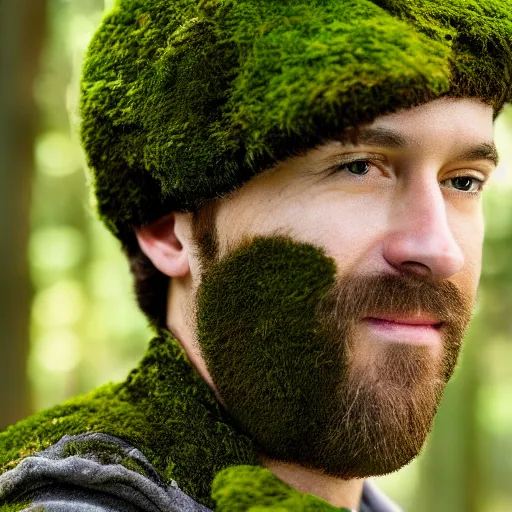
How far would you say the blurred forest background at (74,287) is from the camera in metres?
5.53

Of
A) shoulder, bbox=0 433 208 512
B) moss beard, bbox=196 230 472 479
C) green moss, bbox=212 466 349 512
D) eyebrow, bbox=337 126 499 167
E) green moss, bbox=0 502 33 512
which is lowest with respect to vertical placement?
green moss, bbox=0 502 33 512

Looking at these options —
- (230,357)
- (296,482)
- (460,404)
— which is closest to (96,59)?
(230,357)

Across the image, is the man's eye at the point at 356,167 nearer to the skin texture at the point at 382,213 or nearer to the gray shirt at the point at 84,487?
the skin texture at the point at 382,213

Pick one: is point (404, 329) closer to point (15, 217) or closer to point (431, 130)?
point (431, 130)

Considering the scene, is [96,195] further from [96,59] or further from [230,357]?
[230,357]

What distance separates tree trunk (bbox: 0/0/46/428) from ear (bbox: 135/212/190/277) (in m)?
3.08

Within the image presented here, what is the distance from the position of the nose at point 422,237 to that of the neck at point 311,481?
0.72 m

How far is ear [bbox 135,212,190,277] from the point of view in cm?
256

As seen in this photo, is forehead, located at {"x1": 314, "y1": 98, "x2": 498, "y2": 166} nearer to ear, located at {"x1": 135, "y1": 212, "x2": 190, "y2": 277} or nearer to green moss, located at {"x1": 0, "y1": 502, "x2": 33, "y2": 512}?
ear, located at {"x1": 135, "y1": 212, "x2": 190, "y2": 277}

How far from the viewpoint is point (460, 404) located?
10430 millimetres

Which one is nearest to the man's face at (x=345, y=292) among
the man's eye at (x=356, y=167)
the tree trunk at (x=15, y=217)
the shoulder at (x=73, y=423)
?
the man's eye at (x=356, y=167)

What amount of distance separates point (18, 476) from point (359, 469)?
0.99 meters

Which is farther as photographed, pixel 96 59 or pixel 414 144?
pixel 96 59

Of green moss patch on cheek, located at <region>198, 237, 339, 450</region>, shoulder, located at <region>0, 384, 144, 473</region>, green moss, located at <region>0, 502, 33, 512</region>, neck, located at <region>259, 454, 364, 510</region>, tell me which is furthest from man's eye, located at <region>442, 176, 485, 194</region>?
green moss, located at <region>0, 502, 33, 512</region>
